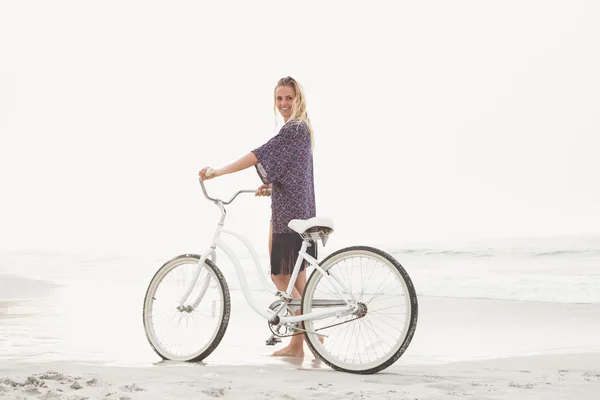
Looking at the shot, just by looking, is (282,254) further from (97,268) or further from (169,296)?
(97,268)

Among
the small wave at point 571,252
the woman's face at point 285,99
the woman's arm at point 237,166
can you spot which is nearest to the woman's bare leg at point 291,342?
the woman's arm at point 237,166

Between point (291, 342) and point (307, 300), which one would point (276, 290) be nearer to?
point (307, 300)

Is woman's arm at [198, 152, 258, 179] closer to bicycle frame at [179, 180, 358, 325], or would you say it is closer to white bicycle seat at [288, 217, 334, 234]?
bicycle frame at [179, 180, 358, 325]

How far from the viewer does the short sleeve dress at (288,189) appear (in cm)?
399

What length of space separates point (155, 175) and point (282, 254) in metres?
22.1

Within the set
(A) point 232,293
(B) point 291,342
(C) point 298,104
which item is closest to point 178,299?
(B) point 291,342

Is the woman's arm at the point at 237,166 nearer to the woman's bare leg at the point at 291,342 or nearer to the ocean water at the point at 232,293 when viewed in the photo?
the woman's bare leg at the point at 291,342

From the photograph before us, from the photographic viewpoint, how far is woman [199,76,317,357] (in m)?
3.96

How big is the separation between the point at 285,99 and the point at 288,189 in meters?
0.57

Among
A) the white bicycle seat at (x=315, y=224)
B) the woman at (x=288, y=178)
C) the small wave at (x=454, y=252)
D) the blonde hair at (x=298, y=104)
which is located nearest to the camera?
the white bicycle seat at (x=315, y=224)

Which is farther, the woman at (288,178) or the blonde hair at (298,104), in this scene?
the blonde hair at (298,104)

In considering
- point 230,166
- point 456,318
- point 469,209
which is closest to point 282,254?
point 230,166

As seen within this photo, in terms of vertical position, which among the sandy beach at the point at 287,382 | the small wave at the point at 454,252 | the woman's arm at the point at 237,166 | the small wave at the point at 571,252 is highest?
the small wave at the point at 571,252

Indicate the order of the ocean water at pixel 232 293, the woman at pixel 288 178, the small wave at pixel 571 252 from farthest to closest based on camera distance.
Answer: the small wave at pixel 571 252 < the ocean water at pixel 232 293 < the woman at pixel 288 178
